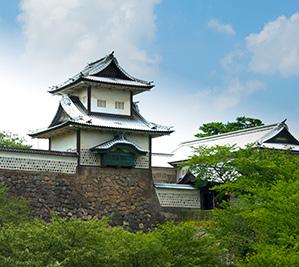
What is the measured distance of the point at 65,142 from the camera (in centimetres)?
3203

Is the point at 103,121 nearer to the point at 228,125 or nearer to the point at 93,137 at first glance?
the point at 93,137

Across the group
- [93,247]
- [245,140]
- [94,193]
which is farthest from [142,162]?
[93,247]

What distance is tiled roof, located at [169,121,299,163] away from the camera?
3769 cm

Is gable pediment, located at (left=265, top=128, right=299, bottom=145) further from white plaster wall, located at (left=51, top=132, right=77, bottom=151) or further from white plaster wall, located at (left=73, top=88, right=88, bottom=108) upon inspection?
white plaster wall, located at (left=51, top=132, right=77, bottom=151)

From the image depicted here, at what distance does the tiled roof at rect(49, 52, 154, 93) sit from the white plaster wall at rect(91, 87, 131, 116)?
0.53 m

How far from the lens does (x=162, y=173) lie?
3941cm

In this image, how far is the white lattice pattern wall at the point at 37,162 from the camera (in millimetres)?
28594

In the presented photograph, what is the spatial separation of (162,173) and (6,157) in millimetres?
12583

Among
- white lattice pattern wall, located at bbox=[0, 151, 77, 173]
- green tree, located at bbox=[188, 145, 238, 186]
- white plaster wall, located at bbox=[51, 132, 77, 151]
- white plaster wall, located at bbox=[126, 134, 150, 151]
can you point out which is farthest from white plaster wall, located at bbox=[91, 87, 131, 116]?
green tree, located at bbox=[188, 145, 238, 186]

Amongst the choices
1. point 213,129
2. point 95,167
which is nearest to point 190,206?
point 95,167

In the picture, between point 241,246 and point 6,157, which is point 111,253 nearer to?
point 241,246

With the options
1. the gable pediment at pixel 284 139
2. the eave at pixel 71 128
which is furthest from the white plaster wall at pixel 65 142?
the gable pediment at pixel 284 139

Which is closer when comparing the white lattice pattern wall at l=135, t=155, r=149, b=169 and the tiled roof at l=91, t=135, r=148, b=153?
the tiled roof at l=91, t=135, r=148, b=153

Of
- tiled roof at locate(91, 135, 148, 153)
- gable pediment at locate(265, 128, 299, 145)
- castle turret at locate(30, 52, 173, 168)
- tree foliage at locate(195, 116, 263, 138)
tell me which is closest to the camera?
tiled roof at locate(91, 135, 148, 153)
